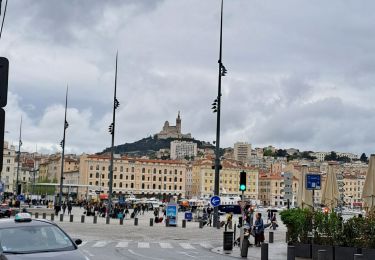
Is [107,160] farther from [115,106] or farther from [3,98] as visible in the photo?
[3,98]

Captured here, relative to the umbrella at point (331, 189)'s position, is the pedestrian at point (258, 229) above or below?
below

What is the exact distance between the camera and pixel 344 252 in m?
19.9

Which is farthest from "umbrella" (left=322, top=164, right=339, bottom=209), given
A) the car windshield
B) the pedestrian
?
the car windshield

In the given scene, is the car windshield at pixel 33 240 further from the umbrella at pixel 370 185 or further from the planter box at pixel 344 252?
the umbrella at pixel 370 185

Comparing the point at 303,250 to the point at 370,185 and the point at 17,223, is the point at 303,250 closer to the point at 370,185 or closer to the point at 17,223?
the point at 370,185

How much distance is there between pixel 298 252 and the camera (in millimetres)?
22438

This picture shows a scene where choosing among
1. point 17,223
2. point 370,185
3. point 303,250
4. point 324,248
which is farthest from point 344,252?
point 17,223

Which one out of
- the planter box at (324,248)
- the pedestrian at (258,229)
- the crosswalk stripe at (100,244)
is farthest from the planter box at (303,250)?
the crosswalk stripe at (100,244)

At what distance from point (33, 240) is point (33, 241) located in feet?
0.09

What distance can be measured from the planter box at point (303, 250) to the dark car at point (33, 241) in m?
13.0

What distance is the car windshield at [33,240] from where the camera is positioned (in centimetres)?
962

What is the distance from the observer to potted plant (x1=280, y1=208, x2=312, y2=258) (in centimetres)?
2231

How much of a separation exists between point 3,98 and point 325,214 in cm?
1638

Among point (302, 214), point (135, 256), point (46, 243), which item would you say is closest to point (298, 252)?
point (302, 214)
